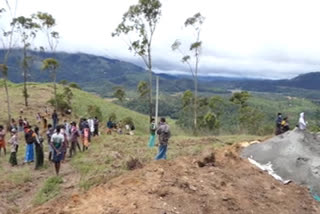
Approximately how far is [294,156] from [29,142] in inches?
388

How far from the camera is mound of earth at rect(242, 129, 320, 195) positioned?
12.2m

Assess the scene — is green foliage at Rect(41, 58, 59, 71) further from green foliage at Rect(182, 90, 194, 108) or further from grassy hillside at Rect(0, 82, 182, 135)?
green foliage at Rect(182, 90, 194, 108)

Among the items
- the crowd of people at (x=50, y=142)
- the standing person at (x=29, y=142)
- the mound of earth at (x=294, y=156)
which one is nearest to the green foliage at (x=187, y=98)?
the crowd of people at (x=50, y=142)

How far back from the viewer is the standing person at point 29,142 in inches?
623

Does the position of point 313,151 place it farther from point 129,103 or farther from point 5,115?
point 129,103

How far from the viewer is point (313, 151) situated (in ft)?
43.8

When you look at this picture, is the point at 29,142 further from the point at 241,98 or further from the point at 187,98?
the point at 187,98

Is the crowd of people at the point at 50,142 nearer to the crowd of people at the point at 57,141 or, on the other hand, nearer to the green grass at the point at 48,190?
the crowd of people at the point at 57,141

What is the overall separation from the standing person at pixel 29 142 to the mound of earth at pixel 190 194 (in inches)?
247

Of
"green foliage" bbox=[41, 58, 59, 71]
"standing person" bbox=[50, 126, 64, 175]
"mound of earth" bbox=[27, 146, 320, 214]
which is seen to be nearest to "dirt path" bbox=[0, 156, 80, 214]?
"standing person" bbox=[50, 126, 64, 175]

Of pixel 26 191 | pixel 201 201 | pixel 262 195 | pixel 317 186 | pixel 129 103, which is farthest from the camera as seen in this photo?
pixel 129 103

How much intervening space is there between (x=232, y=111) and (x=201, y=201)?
50.4 m

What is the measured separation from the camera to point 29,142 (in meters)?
16.0

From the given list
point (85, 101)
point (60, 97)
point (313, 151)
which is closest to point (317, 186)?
point (313, 151)
